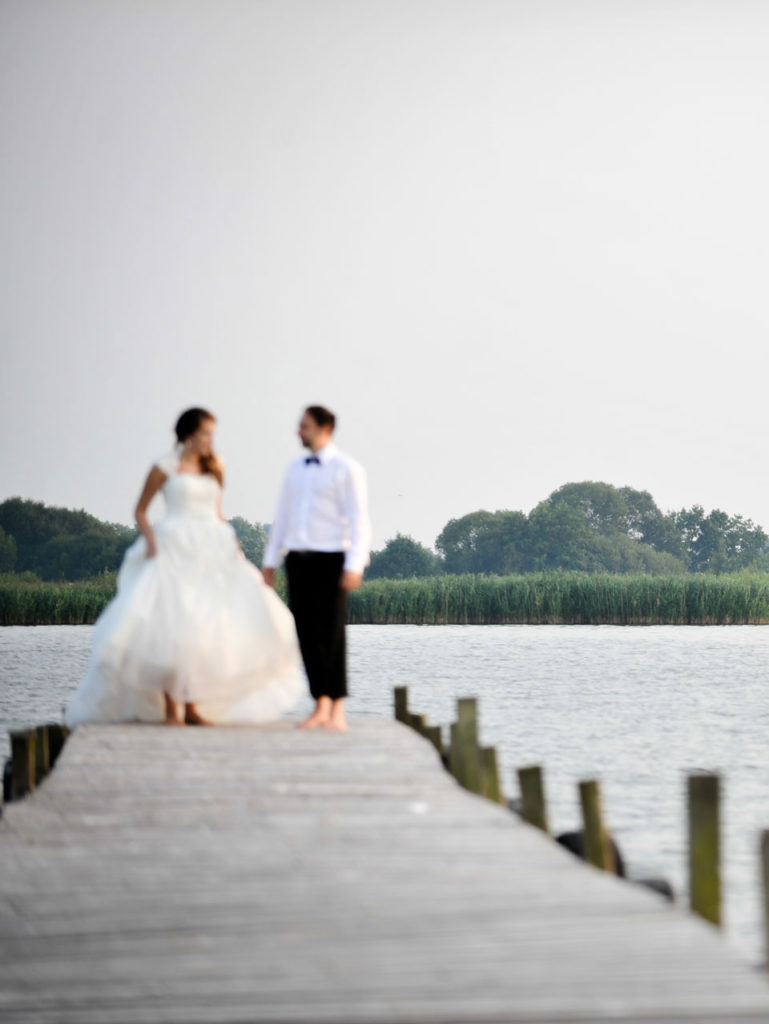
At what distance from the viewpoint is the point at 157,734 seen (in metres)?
8.30

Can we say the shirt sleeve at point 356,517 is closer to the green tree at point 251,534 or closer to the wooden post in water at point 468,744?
the wooden post in water at point 468,744

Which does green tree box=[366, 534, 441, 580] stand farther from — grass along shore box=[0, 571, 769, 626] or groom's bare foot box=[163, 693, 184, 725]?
groom's bare foot box=[163, 693, 184, 725]

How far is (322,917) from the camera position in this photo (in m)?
4.32

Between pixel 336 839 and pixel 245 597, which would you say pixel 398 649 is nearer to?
pixel 245 597

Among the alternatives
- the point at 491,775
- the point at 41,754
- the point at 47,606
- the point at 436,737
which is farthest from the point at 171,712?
the point at 47,606

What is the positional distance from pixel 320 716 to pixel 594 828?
3.11m

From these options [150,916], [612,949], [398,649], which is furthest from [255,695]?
[398,649]

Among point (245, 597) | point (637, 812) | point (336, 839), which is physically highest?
point (245, 597)

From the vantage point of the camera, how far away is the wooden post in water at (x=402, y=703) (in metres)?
10.2

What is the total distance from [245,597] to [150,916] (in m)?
4.45

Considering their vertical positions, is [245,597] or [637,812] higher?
[245,597]

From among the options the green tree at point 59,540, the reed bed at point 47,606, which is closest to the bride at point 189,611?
the reed bed at point 47,606

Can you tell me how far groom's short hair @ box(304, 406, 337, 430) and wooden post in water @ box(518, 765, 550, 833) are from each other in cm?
A: 231

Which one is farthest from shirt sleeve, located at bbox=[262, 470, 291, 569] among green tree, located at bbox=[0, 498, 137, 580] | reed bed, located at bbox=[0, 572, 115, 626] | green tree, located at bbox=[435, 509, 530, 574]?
green tree, located at bbox=[435, 509, 530, 574]
